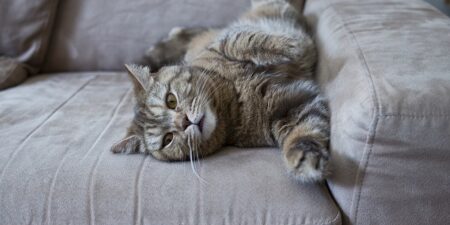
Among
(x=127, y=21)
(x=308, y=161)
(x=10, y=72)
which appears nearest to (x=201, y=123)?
(x=308, y=161)

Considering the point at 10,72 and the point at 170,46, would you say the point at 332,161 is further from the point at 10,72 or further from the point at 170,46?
the point at 10,72

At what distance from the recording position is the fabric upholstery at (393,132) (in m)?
0.79

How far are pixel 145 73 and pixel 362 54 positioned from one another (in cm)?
65

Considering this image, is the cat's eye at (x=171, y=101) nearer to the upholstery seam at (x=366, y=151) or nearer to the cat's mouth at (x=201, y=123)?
the cat's mouth at (x=201, y=123)

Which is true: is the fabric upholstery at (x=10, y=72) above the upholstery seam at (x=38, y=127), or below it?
Result: above

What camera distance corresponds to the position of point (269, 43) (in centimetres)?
124

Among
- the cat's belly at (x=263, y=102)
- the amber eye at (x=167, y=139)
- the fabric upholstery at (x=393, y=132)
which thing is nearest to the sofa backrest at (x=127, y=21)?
the cat's belly at (x=263, y=102)

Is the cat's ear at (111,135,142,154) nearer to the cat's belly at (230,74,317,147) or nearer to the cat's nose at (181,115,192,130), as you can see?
the cat's nose at (181,115,192,130)

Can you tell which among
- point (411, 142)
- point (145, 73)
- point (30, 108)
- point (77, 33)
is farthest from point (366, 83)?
point (77, 33)

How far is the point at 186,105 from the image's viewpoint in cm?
109

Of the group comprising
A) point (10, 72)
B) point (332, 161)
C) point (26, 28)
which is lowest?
point (332, 161)

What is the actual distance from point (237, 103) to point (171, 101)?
0.20 meters

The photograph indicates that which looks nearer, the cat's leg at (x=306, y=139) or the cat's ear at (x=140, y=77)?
the cat's leg at (x=306, y=139)

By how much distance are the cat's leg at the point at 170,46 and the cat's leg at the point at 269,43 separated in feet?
0.96
